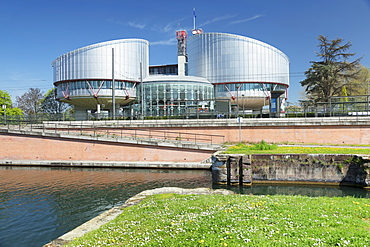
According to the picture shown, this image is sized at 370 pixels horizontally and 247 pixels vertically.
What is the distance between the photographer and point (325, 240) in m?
5.31

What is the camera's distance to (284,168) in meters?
17.5

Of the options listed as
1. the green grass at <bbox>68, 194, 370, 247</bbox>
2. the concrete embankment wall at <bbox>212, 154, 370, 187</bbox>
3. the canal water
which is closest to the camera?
the green grass at <bbox>68, 194, 370, 247</bbox>

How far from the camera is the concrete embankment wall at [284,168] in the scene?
54.6 ft

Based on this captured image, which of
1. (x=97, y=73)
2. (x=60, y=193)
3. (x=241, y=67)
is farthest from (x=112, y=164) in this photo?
(x=241, y=67)

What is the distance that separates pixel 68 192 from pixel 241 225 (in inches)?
516

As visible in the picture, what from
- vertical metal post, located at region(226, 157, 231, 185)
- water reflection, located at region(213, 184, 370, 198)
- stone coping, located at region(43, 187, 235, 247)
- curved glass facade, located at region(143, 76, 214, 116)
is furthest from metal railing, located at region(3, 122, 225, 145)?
curved glass facade, located at region(143, 76, 214, 116)

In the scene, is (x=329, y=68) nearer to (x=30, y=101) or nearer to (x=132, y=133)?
(x=132, y=133)

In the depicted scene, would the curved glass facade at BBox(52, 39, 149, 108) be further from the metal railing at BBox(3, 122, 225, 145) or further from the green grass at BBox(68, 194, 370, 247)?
the green grass at BBox(68, 194, 370, 247)

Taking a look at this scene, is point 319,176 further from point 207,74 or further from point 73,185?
point 207,74

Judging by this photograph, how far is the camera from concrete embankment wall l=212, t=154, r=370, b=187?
16656 millimetres

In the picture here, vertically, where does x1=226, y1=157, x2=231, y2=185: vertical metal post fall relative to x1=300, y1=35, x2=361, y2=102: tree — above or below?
below

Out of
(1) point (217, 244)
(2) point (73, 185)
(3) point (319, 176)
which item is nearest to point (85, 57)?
(2) point (73, 185)

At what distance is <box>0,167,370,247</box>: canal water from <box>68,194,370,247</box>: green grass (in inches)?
152

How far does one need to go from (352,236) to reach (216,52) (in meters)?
59.2
